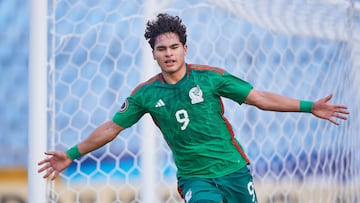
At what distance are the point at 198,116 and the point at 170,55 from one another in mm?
331

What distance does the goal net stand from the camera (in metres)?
4.46

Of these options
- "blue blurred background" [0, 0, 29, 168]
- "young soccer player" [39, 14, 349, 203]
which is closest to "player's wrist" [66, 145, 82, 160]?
"young soccer player" [39, 14, 349, 203]

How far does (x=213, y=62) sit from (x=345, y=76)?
45.6 inches

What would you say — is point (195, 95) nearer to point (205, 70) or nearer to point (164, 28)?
point (205, 70)

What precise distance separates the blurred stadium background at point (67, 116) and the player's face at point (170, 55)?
0.93m

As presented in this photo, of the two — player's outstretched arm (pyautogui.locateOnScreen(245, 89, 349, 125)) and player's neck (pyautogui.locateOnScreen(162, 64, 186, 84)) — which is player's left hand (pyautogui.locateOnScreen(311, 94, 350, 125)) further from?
player's neck (pyautogui.locateOnScreen(162, 64, 186, 84))

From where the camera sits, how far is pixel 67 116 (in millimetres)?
Answer: 4570

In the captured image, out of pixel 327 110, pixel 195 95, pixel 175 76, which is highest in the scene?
pixel 175 76

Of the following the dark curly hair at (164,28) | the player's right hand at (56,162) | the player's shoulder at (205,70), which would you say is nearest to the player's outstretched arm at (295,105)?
the player's shoulder at (205,70)

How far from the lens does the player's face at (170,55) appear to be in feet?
11.8

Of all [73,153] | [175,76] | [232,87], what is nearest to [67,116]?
[73,153]

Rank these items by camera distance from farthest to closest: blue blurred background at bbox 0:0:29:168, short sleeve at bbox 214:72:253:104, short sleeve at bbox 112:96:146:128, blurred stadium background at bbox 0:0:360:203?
blue blurred background at bbox 0:0:29:168, blurred stadium background at bbox 0:0:360:203, short sleeve at bbox 112:96:146:128, short sleeve at bbox 214:72:253:104

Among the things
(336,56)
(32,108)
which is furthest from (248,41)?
(32,108)

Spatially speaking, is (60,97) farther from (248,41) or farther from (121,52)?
(248,41)
